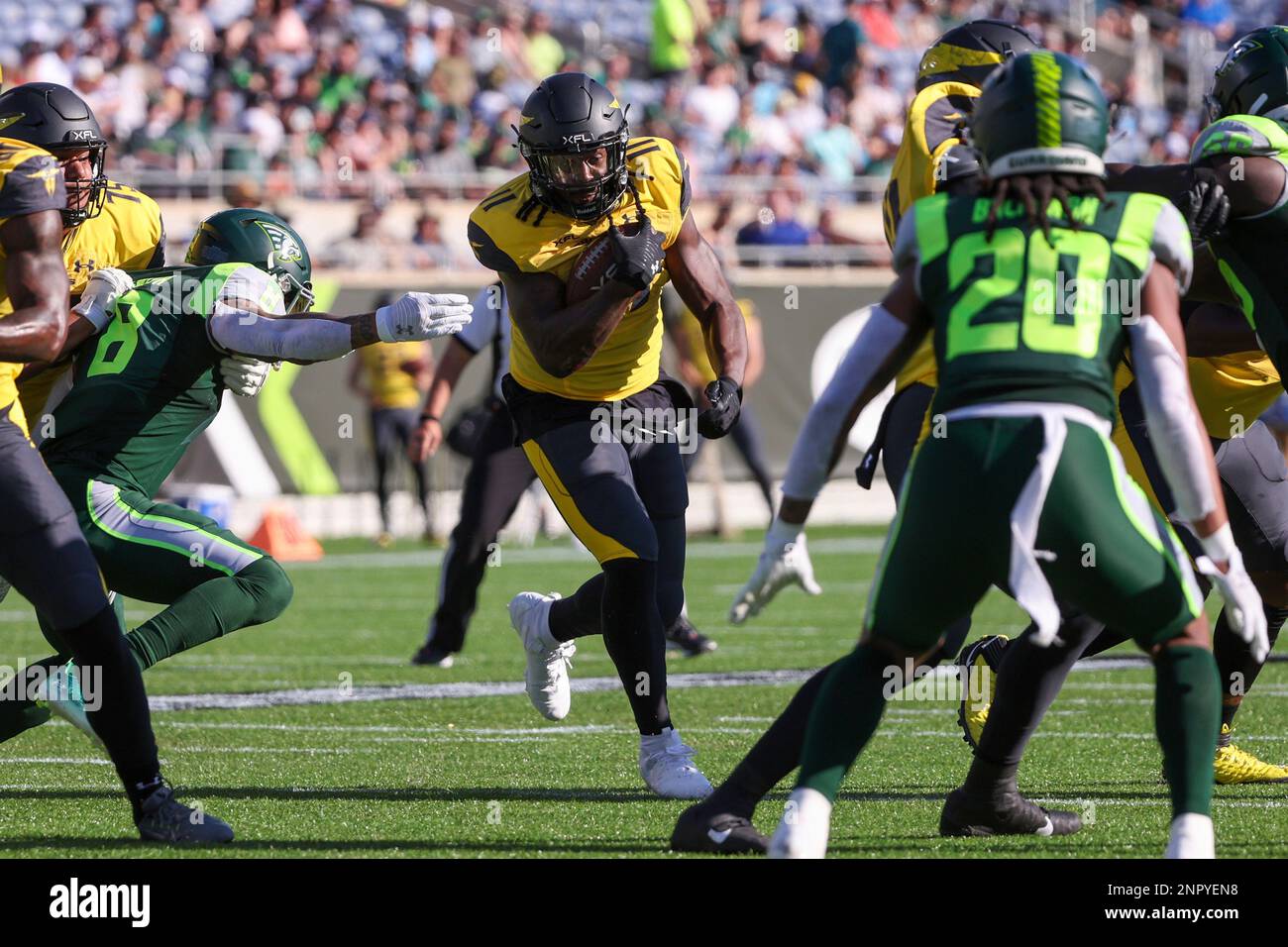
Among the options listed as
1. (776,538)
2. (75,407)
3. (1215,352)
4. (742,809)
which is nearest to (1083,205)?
(776,538)

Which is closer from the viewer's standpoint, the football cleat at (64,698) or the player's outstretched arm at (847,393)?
the player's outstretched arm at (847,393)

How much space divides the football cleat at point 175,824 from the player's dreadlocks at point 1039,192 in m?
2.19

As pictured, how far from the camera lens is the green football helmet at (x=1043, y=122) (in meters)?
3.56

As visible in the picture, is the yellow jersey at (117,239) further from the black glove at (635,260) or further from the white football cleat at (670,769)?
the white football cleat at (670,769)

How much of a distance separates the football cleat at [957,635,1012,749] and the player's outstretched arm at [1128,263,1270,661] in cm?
185

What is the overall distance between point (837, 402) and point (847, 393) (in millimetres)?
28

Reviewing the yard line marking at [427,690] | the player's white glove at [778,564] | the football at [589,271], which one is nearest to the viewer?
the player's white glove at [778,564]

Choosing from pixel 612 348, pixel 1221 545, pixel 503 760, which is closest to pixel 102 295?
pixel 612 348

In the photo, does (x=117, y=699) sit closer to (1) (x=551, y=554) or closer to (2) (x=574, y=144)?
(2) (x=574, y=144)

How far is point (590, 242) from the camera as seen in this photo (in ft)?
17.3

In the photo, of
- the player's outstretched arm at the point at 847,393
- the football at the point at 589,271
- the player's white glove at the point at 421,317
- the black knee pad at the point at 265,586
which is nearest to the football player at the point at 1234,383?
the player's outstretched arm at the point at 847,393

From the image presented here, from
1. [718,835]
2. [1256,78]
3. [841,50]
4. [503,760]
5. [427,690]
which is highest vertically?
[1256,78]

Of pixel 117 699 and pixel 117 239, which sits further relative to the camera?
pixel 117 239

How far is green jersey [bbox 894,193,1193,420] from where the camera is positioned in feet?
11.4
